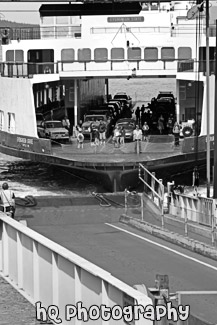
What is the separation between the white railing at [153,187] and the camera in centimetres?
2349

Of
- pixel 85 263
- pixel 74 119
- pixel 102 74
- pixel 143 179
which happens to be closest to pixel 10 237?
pixel 85 263

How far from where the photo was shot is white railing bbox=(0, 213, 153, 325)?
826cm

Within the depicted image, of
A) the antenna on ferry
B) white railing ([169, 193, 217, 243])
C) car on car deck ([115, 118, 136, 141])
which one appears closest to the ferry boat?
car on car deck ([115, 118, 136, 141])

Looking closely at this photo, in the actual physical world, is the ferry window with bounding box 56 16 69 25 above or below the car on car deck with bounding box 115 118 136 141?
above

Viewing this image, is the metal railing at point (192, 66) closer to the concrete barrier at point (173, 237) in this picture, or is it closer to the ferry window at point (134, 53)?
the ferry window at point (134, 53)

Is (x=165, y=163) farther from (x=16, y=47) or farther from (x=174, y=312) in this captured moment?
(x=174, y=312)

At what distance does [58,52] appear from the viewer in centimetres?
3750

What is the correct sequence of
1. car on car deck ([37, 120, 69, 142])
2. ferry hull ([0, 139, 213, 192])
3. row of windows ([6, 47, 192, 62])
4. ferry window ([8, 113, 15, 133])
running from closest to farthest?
1. ferry hull ([0, 139, 213, 192])
2. ferry window ([8, 113, 15, 133])
3. car on car deck ([37, 120, 69, 142])
4. row of windows ([6, 47, 192, 62])

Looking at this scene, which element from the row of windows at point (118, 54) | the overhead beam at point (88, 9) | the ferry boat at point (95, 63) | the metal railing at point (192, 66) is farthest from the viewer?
the overhead beam at point (88, 9)

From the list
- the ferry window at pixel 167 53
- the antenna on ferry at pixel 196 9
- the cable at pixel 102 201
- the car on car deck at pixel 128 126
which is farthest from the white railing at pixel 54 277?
the ferry window at pixel 167 53

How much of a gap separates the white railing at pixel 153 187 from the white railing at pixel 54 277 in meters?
9.00

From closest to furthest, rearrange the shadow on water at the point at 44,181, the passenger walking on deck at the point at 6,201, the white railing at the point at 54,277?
1. the white railing at the point at 54,277
2. the passenger walking on deck at the point at 6,201
3. the shadow on water at the point at 44,181

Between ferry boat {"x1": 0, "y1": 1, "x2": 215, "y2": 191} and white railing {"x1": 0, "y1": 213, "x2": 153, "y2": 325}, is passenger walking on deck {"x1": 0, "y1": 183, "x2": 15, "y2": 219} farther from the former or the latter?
ferry boat {"x1": 0, "y1": 1, "x2": 215, "y2": 191}

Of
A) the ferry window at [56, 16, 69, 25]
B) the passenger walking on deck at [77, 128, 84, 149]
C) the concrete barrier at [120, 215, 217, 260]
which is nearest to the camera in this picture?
the concrete barrier at [120, 215, 217, 260]
